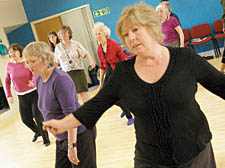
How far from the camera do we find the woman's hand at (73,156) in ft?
6.41

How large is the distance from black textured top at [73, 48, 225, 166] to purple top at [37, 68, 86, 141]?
50cm

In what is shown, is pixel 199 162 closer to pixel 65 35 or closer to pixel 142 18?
pixel 142 18

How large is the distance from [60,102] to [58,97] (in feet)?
0.13

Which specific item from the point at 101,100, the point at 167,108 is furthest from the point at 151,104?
the point at 101,100

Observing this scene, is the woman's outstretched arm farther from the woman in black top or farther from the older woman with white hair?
the older woman with white hair

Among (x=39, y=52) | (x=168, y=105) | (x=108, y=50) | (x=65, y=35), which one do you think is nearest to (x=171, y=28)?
(x=108, y=50)

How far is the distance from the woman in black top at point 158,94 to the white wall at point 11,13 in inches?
308

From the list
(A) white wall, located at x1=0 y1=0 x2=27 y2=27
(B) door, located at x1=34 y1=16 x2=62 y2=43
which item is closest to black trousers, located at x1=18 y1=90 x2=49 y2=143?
(A) white wall, located at x1=0 y1=0 x2=27 y2=27

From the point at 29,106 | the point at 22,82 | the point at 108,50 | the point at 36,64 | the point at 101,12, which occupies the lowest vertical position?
the point at 29,106

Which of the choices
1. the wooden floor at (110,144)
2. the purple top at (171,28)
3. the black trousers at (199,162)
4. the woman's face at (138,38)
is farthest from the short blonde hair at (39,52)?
the purple top at (171,28)

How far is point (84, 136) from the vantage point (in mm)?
2070

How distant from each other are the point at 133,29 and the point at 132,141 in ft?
8.55

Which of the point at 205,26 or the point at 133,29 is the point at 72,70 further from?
the point at 205,26

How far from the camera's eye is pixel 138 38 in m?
1.34
